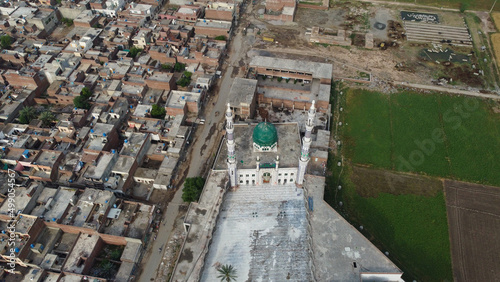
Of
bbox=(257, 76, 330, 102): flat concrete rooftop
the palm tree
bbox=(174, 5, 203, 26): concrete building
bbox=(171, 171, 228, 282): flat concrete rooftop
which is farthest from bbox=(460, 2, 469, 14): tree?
the palm tree

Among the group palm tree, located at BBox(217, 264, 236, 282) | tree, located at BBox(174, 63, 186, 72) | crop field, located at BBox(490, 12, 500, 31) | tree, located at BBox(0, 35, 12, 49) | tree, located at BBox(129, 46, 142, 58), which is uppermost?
crop field, located at BBox(490, 12, 500, 31)

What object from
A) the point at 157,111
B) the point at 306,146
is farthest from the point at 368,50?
the point at 157,111

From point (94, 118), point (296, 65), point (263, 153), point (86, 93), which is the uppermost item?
point (296, 65)

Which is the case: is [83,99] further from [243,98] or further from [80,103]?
[243,98]

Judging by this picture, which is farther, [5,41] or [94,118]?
[5,41]

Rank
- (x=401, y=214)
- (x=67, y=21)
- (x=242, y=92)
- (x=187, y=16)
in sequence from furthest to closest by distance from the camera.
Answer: (x=67, y=21) → (x=187, y=16) → (x=242, y=92) → (x=401, y=214)

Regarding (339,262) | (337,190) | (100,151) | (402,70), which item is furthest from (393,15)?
(100,151)

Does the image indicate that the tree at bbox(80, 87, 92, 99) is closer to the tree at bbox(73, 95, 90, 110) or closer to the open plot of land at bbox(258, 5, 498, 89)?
the tree at bbox(73, 95, 90, 110)
